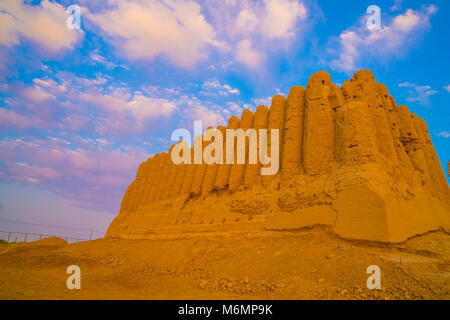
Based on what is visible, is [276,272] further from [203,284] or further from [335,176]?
[335,176]

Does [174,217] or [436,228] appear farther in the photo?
[174,217]

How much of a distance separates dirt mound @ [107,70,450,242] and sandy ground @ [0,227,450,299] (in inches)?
21.3

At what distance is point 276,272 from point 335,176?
3.96 metres

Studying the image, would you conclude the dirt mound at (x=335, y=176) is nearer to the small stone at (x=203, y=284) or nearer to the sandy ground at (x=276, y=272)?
the sandy ground at (x=276, y=272)

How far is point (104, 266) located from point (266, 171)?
959 centimetres

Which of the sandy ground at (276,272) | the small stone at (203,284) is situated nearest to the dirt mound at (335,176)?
the sandy ground at (276,272)

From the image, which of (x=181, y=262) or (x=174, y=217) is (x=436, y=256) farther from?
(x=174, y=217)

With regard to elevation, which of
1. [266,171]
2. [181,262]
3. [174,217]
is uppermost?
[266,171]

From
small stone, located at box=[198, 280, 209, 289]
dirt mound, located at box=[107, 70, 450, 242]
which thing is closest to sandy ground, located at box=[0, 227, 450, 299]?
small stone, located at box=[198, 280, 209, 289]

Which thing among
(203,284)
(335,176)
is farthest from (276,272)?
(335,176)

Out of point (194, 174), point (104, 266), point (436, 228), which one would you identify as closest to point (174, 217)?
point (194, 174)

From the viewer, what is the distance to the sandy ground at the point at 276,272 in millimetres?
6098
